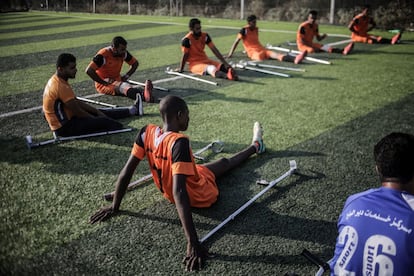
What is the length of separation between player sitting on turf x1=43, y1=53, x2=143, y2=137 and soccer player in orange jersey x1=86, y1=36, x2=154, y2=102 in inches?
76.4

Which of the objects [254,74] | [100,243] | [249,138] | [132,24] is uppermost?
[132,24]

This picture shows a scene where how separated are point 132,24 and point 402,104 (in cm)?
2089

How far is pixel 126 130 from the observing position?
713 centimetres

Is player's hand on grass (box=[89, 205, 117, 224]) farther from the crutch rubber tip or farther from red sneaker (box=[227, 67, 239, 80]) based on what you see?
red sneaker (box=[227, 67, 239, 80])

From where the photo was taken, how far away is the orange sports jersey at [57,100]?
21.0ft

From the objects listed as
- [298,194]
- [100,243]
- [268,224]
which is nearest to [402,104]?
[298,194]

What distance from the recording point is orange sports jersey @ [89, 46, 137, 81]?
912cm

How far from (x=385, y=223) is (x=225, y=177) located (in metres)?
3.02

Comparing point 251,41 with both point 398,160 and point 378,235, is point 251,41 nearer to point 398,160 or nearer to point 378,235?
point 398,160

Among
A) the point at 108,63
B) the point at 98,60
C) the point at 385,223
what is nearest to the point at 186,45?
the point at 108,63

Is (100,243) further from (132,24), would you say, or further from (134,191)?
(132,24)

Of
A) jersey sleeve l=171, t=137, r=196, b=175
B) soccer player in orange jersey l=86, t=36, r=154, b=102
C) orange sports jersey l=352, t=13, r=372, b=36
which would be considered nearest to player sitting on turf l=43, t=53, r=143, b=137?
soccer player in orange jersey l=86, t=36, r=154, b=102

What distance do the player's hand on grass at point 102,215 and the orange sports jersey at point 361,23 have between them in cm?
1428

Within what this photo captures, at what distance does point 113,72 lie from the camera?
964cm
